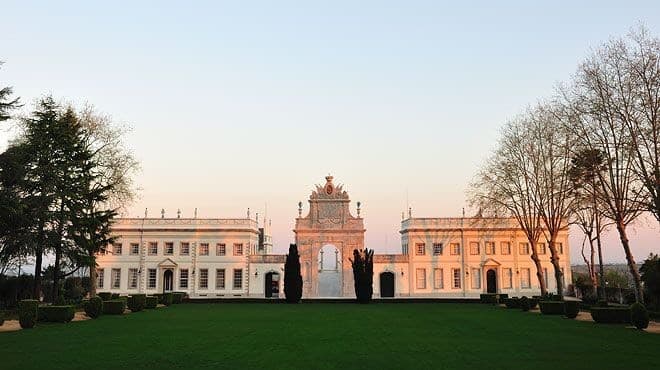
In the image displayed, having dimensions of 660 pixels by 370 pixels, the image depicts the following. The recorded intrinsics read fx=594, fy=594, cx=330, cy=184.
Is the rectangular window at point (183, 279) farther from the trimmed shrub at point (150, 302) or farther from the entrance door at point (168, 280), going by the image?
the trimmed shrub at point (150, 302)

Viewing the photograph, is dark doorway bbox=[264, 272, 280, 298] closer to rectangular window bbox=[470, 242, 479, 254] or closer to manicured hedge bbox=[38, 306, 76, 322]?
rectangular window bbox=[470, 242, 479, 254]

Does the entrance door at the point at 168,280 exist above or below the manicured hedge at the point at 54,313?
above

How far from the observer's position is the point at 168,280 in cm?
6234

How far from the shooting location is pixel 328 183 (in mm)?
60250

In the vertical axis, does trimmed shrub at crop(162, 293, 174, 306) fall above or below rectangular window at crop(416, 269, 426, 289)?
below

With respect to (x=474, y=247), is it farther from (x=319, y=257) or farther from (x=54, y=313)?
(x=54, y=313)

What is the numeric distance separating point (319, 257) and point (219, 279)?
35.5 feet

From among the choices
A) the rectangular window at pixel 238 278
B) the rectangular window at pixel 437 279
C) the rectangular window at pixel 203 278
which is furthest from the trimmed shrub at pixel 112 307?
the rectangular window at pixel 437 279

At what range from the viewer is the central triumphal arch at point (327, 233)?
59562mm

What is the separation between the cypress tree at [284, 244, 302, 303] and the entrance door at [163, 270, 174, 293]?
16.6 metres

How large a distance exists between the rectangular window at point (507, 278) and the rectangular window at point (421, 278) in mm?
8100

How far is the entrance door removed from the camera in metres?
62.0

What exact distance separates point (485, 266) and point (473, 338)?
41.9 metres

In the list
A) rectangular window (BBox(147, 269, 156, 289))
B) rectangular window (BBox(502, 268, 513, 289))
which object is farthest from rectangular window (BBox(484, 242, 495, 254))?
rectangular window (BBox(147, 269, 156, 289))
